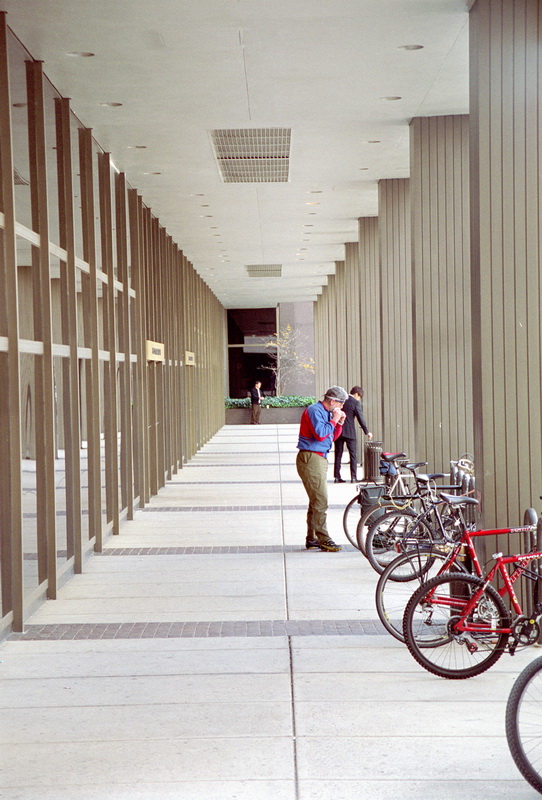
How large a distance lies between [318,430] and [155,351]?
6035 mm

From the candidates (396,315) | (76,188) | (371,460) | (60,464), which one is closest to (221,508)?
(371,460)

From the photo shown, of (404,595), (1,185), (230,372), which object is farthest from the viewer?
(230,372)

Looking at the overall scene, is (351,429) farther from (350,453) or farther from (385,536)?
(385,536)

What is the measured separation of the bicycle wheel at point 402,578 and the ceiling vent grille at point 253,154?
19.3 ft

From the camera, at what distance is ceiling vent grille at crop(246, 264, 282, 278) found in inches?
959

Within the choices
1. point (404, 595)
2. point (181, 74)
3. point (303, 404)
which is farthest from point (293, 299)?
point (404, 595)

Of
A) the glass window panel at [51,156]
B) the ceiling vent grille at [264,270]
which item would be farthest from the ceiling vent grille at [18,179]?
the ceiling vent grille at [264,270]

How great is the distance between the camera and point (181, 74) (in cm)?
837

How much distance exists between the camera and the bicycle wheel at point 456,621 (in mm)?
5336

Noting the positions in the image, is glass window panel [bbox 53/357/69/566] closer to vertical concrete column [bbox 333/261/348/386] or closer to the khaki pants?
the khaki pants

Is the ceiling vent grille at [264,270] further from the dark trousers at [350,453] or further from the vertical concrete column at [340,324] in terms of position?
the dark trousers at [350,453]

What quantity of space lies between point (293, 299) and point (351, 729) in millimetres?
32192

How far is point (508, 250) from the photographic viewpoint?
6773 mm

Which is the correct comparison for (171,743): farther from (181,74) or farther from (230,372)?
(230,372)
